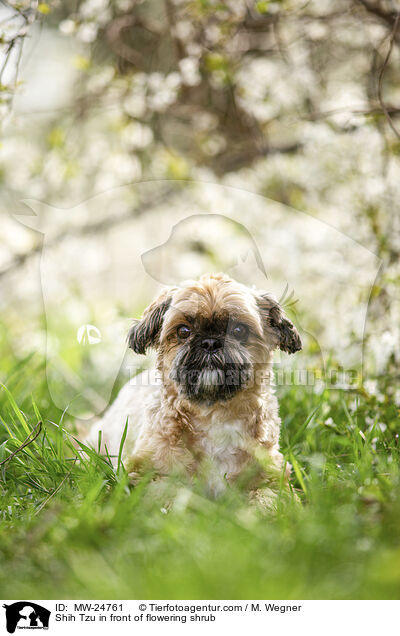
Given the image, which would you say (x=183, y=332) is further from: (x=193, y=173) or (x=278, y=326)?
(x=193, y=173)

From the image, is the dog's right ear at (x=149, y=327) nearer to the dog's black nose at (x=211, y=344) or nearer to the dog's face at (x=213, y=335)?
the dog's face at (x=213, y=335)

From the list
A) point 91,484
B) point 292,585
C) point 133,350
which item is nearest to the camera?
point 292,585

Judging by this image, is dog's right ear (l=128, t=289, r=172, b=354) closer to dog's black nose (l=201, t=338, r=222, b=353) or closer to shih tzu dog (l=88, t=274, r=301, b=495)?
shih tzu dog (l=88, t=274, r=301, b=495)

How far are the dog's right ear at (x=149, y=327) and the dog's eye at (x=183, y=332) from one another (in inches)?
5.5

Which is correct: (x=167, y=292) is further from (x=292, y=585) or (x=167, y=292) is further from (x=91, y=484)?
(x=292, y=585)

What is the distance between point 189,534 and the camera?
7.52ft

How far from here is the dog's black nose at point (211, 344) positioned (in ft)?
9.16

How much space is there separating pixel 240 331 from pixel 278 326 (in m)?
0.24
